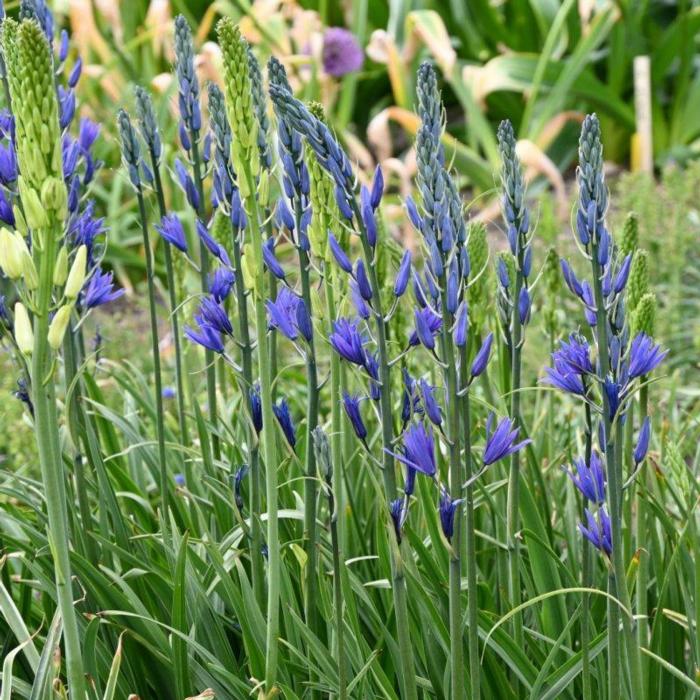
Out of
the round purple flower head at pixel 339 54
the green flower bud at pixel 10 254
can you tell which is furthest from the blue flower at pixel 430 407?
the round purple flower head at pixel 339 54

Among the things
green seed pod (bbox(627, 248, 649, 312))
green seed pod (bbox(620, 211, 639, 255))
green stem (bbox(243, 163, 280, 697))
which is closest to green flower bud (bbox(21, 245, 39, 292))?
green stem (bbox(243, 163, 280, 697))

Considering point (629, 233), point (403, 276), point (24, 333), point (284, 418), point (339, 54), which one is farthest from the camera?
point (339, 54)

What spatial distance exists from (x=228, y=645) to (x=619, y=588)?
3.19 feet


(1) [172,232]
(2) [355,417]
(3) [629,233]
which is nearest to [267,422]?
(2) [355,417]

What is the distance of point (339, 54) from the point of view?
839cm

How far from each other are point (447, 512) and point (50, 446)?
25.8 inches

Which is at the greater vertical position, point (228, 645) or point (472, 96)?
point (472, 96)

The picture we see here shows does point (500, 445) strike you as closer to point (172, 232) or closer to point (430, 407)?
point (430, 407)

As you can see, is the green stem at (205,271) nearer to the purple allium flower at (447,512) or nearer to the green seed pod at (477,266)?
the green seed pod at (477,266)

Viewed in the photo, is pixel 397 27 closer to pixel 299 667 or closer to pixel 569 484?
pixel 569 484

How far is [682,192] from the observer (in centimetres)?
611

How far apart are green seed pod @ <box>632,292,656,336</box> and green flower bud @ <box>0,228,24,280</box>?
4.30ft

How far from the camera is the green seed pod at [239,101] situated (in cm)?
192

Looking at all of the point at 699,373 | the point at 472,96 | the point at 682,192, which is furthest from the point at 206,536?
the point at 472,96
